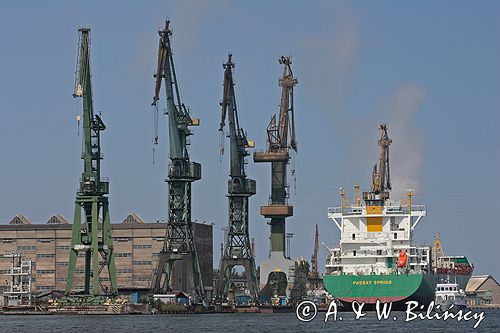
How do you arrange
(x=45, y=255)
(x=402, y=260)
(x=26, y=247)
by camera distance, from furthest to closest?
(x=26, y=247) → (x=45, y=255) → (x=402, y=260)

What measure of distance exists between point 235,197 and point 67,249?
36142 millimetres

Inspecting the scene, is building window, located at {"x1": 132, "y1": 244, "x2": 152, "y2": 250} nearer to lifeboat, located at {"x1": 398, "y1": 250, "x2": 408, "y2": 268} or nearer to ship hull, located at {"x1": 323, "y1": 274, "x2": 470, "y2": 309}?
ship hull, located at {"x1": 323, "y1": 274, "x2": 470, "y2": 309}

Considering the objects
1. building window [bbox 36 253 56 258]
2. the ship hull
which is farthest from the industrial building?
the ship hull

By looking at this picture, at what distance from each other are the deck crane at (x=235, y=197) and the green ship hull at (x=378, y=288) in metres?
20.5

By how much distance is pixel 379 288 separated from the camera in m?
127

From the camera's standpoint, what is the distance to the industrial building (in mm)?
173375

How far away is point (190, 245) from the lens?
144500mm

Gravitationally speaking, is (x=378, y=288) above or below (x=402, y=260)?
below

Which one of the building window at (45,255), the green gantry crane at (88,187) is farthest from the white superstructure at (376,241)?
the building window at (45,255)

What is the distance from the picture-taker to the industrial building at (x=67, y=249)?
173375 mm

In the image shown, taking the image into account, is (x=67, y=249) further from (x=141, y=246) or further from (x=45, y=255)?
(x=141, y=246)

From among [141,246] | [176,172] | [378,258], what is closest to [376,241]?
[378,258]

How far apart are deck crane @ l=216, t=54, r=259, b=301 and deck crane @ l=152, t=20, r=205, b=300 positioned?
5.98 meters

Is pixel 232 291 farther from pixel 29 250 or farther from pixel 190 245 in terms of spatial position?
pixel 29 250
